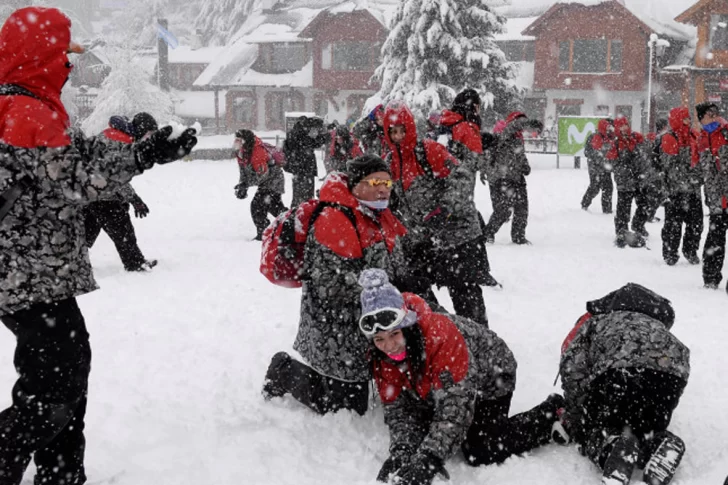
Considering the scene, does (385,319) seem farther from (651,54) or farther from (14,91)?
(651,54)

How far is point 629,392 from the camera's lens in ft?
11.6

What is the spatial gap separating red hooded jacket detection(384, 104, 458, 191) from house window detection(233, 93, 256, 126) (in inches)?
1566

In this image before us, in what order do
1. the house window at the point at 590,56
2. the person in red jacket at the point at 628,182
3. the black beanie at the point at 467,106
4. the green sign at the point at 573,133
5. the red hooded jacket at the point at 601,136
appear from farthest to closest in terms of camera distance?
the house window at the point at 590,56
the green sign at the point at 573,133
the red hooded jacket at the point at 601,136
the person in red jacket at the point at 628,182
the black beanie at the point at 467,106

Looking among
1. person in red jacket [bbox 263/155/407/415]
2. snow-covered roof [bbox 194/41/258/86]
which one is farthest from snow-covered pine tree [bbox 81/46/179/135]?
person in red jacket [bbox 263/155/407/415]

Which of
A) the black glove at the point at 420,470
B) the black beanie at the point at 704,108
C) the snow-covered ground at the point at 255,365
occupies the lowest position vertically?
the snow-covered ground at the point at 255,365

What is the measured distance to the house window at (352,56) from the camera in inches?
1544

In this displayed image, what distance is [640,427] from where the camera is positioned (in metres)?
3.56

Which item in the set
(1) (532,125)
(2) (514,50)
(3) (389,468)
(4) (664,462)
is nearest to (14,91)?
(3) (389,468)

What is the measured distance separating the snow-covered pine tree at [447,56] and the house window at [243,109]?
18.9 m

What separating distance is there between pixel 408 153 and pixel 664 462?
2904mm

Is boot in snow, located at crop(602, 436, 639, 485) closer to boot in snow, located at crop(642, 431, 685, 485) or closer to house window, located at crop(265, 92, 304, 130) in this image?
boot in snow, located at crop(642, 431, 685, 485)

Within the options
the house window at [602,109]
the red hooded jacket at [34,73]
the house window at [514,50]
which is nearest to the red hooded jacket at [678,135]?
the red hooded jacket at [34,73]

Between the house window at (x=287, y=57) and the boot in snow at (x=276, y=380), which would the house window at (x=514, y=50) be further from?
the boot in snow at (x=276, y=380)

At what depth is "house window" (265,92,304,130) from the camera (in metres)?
42.7
